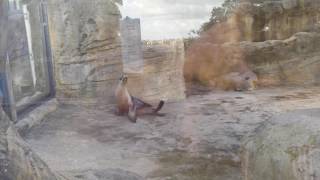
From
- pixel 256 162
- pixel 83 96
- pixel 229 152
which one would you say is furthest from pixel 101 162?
pixel 83 96

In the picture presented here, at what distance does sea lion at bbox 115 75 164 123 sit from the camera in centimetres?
632

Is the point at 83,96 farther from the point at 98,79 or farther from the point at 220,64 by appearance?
the point at 220,64

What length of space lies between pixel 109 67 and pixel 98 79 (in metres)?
0.28

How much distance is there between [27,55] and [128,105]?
1763mm

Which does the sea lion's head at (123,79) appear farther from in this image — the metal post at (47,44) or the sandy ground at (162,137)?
the metal post at (47,44)

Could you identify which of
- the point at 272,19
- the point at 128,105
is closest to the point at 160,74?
the point at 128,105

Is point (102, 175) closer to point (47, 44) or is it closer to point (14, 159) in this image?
point (14, 159)

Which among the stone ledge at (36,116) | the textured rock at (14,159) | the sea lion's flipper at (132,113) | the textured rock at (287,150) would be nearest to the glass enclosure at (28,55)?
the stone ledge at (36,116)

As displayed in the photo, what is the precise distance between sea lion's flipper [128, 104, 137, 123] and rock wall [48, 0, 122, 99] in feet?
2.86

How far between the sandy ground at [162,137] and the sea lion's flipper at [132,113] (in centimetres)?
9

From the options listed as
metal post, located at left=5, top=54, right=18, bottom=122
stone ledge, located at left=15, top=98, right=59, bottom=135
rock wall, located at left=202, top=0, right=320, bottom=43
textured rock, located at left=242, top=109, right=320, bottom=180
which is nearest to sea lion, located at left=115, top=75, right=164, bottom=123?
stone ledge, located at left=15, top=98, right=59, bottom=135

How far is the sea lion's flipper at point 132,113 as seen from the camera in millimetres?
5902

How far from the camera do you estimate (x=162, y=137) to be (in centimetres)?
500

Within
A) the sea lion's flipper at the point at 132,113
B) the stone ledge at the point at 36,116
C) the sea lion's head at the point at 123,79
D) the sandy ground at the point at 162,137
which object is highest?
the sea lion's head at the point at 123,79
